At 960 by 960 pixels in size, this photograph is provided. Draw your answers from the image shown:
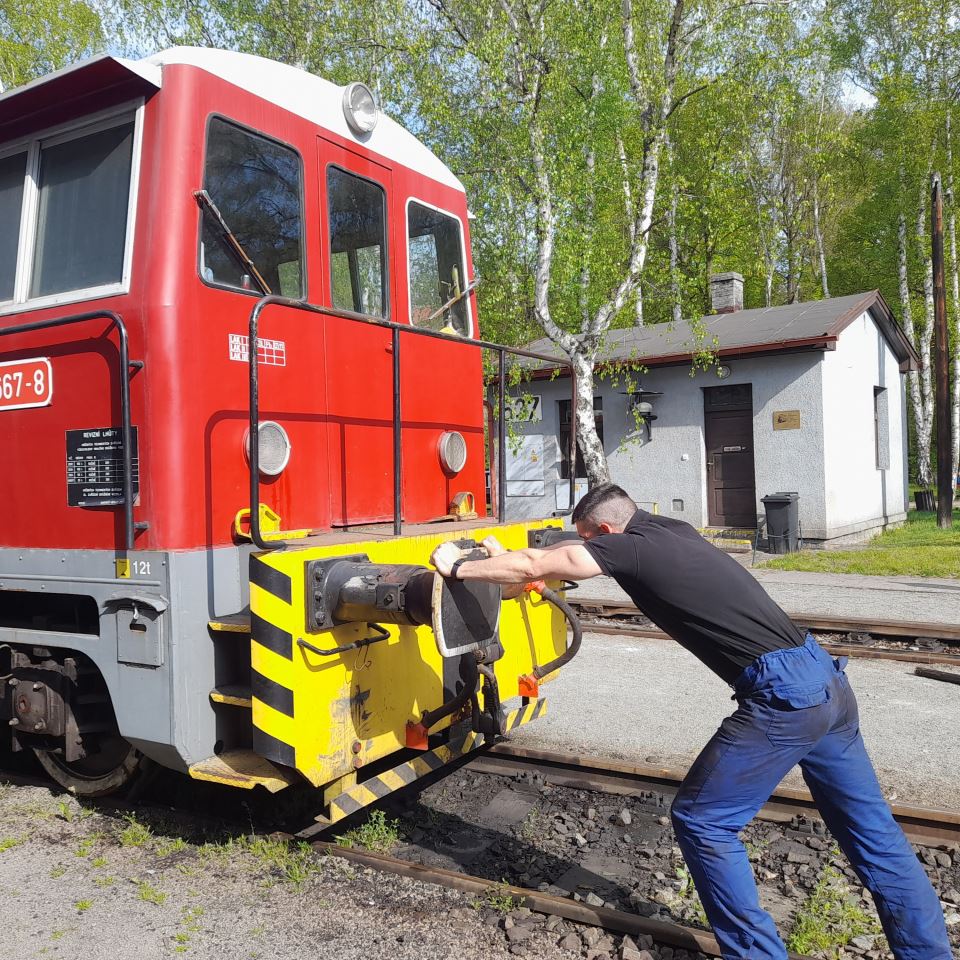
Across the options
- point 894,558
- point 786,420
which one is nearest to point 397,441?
point 894,558

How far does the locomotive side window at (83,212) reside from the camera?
3760 millimetres

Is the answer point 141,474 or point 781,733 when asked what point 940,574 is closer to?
point 781,733

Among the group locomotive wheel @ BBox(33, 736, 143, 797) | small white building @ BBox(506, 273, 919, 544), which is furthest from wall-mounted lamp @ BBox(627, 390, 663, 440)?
locomotive wheel @ BBox(33, 736, 143, 797)

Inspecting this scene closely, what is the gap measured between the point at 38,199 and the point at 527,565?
293 centimetres

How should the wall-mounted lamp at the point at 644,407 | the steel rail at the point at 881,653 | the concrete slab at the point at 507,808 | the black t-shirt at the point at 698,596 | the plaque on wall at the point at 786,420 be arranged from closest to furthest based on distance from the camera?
the black t-shirt at the point at 698,596 < the concrete slab at the point at 507,808 < the steel rail at the point at 881,653 < the plaque on wall at the point at 786,420 < the wall-mounted lamp at the point at 644,407

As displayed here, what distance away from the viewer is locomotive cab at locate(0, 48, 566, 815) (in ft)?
11.3

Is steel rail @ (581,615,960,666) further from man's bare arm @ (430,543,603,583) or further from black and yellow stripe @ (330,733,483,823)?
man's bare arm @ (430,543,603,583)

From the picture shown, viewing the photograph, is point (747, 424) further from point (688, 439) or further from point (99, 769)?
point (99, 769)

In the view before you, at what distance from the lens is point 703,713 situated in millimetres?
5883

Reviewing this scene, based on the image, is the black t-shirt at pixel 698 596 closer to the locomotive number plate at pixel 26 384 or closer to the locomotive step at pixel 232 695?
the locomotive step at pixel 232 695

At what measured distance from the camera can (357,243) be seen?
15.1 feet

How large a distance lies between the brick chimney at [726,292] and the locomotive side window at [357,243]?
17692mm

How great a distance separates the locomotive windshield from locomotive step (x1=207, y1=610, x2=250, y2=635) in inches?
59.0

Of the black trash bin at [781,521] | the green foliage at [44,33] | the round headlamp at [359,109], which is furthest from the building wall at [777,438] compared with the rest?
the green foliage at [44,33]
